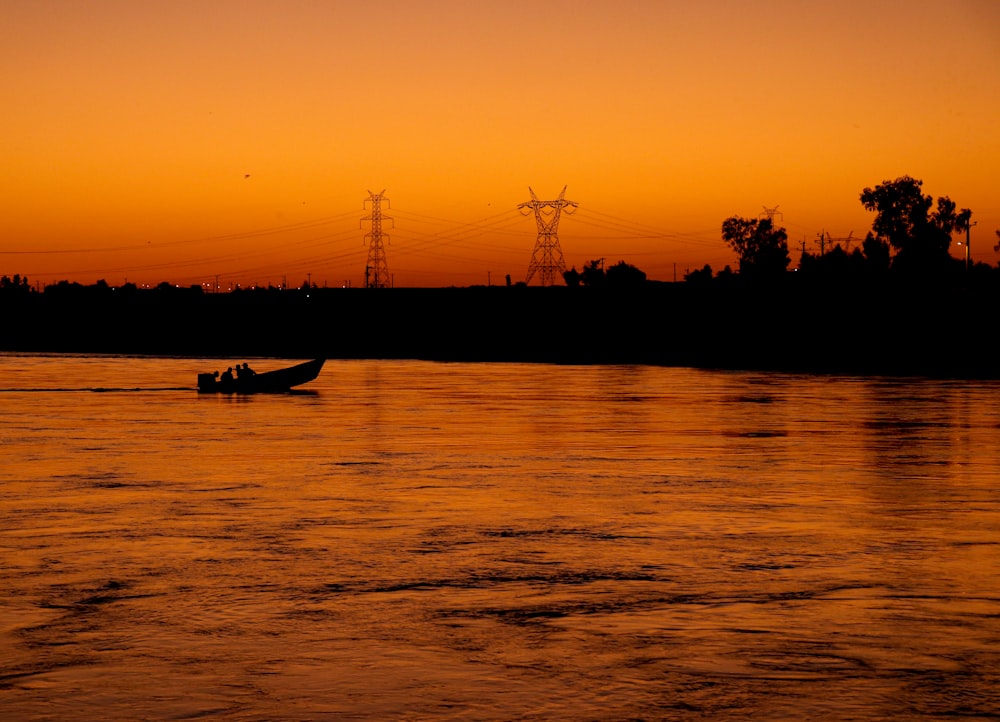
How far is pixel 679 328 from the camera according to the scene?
15388cm

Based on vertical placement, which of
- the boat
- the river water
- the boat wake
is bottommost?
the river water

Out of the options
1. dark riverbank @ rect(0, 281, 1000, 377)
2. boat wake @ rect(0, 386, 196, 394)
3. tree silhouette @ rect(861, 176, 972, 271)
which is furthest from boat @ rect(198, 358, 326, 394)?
tree silhouette @ rect(861, 176, 972, 271)

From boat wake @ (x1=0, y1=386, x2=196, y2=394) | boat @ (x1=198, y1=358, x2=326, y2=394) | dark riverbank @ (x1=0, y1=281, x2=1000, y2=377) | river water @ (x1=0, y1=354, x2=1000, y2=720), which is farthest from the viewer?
dark riverbank @ (x1=0, y1=281, x2=1000, y2=377)

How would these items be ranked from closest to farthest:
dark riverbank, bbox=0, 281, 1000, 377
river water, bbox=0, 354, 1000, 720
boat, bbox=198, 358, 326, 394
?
river water, bbox=0, 354, 1000, 720 < boat, bbox=198, 358, 326, 394 < dark riverbank, bbox=0, 281, 1000, 377

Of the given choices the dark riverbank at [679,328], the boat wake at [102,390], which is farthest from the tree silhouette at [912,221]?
the boat wake at [102,390]

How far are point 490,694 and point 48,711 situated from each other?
3423 mm

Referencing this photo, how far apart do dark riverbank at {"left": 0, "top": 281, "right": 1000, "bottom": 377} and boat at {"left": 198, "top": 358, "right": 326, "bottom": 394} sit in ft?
132

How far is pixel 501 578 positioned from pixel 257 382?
50276 mm

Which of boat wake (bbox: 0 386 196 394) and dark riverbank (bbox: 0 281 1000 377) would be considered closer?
boat wake (bbox: 0 386 196 394)

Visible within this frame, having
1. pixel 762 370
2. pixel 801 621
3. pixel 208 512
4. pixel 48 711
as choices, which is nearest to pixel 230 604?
pixel 48 711

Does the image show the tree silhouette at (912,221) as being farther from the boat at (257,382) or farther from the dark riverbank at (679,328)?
the boat at (257,382)

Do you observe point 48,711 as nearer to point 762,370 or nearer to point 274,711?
point 274,711

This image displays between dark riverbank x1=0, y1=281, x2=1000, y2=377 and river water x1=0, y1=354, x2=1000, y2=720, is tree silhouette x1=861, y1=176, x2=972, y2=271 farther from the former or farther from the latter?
river water x1=0, y1=354, x2=1000, y2=720

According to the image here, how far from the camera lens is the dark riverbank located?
384ft
